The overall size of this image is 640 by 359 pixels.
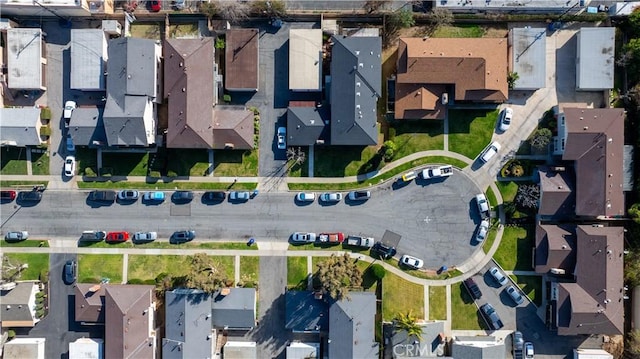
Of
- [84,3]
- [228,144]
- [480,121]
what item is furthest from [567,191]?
[84,3]

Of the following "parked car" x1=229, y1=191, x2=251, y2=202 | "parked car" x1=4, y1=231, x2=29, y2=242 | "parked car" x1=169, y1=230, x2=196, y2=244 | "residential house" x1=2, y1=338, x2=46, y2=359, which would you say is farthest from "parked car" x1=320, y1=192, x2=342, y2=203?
"residential house" x1=2, y1=338, x2=46, y2=359

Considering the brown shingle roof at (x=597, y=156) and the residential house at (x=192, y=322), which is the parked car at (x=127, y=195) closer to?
the residential house at (x=192, y=322)

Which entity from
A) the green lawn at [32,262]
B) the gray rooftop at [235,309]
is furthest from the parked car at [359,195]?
the green lawn at [32,262]

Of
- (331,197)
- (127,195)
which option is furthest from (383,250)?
(127,195)

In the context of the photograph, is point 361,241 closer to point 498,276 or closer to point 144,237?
point 498,276

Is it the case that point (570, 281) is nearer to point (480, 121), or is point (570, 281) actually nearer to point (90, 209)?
point (480, 121)

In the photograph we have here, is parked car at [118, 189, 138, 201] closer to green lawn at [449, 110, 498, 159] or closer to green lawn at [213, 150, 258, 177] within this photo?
green lawn at [213, 150, 258, 177]
